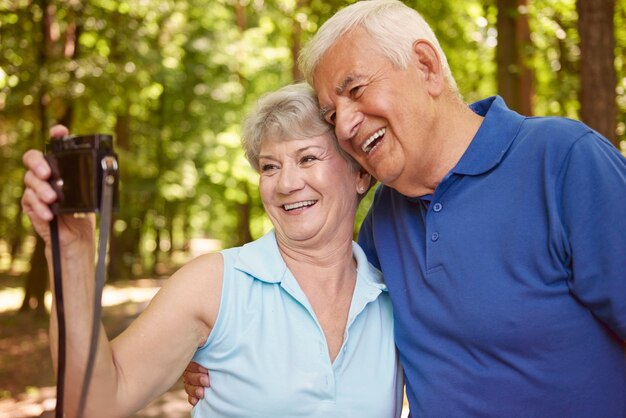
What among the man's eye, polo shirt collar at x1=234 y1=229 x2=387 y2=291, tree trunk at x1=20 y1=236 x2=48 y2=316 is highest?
the man's eye

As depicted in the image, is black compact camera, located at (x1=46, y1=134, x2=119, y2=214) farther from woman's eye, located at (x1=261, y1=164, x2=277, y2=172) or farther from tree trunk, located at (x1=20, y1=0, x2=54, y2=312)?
tree trunk, located at (x1=20, y1=0, x2=54, y2=312)

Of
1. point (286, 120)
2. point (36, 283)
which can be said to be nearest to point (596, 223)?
point (286, 120)

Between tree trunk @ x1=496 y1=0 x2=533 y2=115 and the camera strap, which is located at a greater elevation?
tree trunk @ x1=496 y1=0 x2=533 y2=115

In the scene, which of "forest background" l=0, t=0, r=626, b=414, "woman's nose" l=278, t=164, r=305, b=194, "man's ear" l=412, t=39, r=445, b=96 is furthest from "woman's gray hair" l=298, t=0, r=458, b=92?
"forest background" l=0, t=0, r=626, b=414

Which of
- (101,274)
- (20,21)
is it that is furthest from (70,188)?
(20,21)

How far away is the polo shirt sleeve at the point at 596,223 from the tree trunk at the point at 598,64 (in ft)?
10.5

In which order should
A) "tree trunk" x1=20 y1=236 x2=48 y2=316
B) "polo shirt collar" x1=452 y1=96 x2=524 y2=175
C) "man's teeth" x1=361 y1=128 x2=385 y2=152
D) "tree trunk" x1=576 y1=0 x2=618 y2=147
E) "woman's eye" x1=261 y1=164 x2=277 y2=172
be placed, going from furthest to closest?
1. "tree trunk" x1=20 y1=236 x2=48 y2=316
2. "tree trunk" x1=576 y1=0 x2=618 y2=147
3. "woman's eye" x1=261 y1=164 x2=277 y2=172
4. "man's teeth" x1=361 y1=128 x2=385 y2=152
5. "polo shirt collar" x1=452 y1=96 x2=524 y2=175

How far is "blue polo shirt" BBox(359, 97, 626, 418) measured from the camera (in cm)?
220

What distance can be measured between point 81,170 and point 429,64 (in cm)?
136

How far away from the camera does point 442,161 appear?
8.37 ft

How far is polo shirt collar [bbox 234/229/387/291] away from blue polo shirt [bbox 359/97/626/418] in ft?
1.10

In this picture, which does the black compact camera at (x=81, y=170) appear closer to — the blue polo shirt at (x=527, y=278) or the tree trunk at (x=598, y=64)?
the blue polo shirt at (x=527, y=278)

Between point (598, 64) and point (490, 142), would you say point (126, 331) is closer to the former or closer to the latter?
point (490, 142)

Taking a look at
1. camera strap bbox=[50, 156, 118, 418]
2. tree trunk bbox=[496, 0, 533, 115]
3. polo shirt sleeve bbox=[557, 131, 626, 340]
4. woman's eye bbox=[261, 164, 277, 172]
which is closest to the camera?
camera strap bbox=[50, 156, 118, 418]
